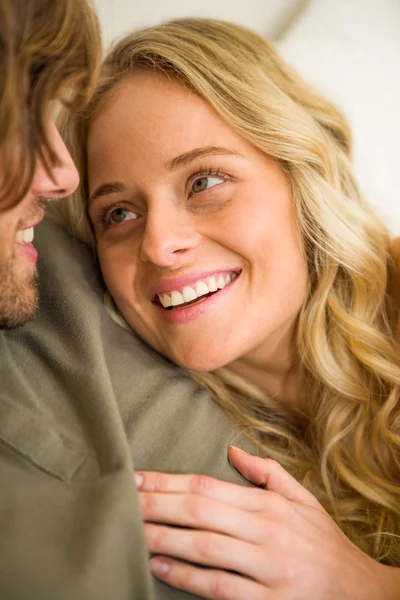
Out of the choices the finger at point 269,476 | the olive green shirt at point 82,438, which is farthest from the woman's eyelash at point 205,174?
the finger at point 269,476

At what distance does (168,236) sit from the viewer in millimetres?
1054

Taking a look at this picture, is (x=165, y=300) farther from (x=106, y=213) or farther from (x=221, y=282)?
(x=106, y=213)

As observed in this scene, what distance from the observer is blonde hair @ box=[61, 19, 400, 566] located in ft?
3.69

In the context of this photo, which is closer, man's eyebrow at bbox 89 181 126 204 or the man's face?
the man's face

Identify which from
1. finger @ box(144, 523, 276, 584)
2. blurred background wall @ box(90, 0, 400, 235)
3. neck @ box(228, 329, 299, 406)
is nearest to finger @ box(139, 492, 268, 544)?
finger @ box(144, 523, 276, 584)

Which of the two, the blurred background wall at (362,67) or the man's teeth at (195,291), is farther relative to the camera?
the blurred background wall at (362,67)

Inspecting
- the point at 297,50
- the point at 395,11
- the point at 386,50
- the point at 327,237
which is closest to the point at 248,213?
the point at 327,237

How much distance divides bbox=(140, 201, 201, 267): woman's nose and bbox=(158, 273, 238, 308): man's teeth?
7 cm

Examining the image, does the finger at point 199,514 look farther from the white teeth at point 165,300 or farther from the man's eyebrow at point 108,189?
the man's eyebrow at point 108,189

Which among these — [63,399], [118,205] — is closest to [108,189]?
[118,205]

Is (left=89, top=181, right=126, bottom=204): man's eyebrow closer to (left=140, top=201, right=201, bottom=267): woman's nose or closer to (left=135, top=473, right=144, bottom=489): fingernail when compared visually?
(left=140, top=201, right=201, bottom=267): woman's nose

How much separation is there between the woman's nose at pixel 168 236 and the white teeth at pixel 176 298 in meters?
0.07

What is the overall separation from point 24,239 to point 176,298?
1.03 feet

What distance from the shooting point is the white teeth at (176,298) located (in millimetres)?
1125
